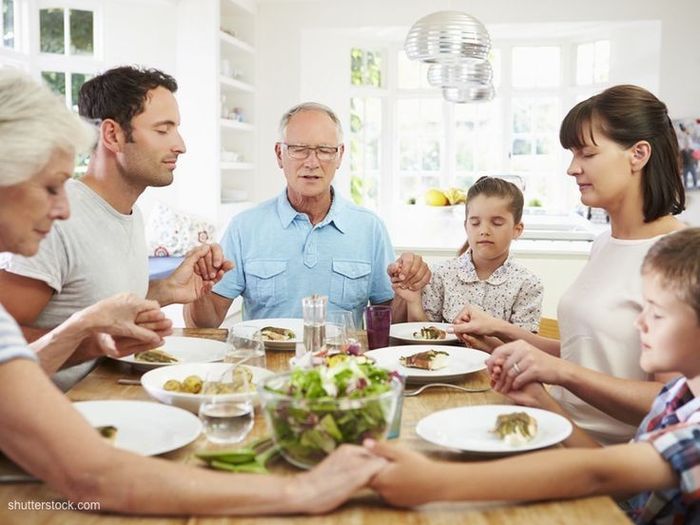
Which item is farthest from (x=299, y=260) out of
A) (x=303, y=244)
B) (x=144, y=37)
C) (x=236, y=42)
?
(x=236, y=42)

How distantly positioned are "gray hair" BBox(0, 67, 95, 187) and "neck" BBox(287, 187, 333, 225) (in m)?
1.70

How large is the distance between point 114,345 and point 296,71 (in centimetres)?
666

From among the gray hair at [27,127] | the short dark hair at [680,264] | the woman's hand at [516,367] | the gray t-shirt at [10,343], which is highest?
the gray hair at [27,127]

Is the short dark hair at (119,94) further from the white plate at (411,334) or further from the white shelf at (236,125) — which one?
the white shelf at (236,125)

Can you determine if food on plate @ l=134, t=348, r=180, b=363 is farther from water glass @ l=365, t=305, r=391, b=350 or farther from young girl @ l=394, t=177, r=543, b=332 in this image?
young girl @ l=394, t=177, r=543, b=332

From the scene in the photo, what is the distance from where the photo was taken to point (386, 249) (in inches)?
125

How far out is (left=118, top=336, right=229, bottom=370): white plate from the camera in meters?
2.17

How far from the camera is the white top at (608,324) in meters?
2.06

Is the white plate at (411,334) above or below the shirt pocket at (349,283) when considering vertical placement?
below

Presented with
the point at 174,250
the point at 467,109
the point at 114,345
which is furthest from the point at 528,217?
the point at 114,345

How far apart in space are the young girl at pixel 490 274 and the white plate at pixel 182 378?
1.15 metres

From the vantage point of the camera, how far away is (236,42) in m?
7.61

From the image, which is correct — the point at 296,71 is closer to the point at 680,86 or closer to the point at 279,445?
the point at 680,86

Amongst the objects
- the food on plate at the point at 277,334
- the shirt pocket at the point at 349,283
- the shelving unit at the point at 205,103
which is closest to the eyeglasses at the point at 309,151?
the shirt pocket at the point at 349,283
